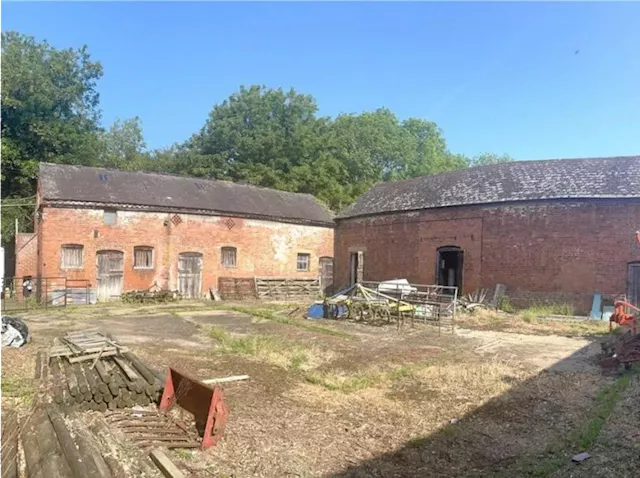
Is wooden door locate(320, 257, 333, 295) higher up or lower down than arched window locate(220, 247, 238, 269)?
lower down

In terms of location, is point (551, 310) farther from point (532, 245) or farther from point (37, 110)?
point (37, 110)

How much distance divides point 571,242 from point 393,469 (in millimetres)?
15288

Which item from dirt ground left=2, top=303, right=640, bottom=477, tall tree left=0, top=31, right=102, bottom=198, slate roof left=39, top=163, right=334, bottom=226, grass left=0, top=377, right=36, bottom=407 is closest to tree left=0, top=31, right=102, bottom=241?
tall tree left=0, top=31, right=102, bottom=198

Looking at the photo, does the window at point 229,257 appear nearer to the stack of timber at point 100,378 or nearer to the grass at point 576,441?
the stack of timber at point 100,378

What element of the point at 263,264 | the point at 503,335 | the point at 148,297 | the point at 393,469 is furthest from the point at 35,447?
the point at 263,264

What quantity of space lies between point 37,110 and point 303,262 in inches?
856

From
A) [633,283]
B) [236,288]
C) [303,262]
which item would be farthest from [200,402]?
[303,262]

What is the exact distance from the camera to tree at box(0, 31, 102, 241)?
30.2 m

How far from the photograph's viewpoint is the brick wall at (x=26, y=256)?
66.8ft

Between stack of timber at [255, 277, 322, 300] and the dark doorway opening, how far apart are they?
285 inches

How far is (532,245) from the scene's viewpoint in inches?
709

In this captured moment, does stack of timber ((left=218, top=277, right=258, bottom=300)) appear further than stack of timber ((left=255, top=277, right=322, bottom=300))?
No

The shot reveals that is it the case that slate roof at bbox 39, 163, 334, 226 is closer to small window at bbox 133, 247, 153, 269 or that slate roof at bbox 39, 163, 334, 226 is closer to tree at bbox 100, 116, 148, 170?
small window at bbox 133, 247, 153, 269

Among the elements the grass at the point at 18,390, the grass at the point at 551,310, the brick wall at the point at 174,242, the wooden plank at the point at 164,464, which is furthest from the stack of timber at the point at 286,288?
the wooden plank at the point at 164,464
